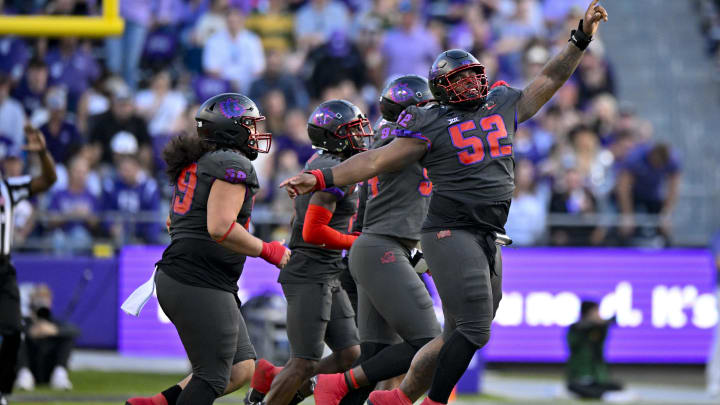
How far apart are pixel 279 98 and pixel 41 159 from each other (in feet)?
18.4

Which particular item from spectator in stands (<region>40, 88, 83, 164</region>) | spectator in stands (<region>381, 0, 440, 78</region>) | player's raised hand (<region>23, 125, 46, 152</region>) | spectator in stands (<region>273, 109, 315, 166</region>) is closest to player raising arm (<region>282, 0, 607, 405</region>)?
player's raised hand (<region>23, 125, 46, 152</region>)

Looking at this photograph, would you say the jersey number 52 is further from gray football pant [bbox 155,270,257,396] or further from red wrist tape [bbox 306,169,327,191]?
gray football pant [bbox 155,270,257,396]

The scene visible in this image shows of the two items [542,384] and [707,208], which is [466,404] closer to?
[542,384]

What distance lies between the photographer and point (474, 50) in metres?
15.4

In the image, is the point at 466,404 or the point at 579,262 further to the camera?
the point at 579,262

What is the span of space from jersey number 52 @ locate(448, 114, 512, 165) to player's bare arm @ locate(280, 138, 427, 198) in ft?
0.64

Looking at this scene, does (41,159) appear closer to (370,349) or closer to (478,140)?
(370,349)

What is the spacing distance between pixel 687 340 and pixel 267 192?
475 cm

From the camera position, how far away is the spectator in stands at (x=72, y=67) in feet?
47.5

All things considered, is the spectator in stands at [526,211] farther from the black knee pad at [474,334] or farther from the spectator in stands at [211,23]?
the black knee pad at [474,334]

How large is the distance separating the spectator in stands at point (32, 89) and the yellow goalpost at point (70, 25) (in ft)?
14.7

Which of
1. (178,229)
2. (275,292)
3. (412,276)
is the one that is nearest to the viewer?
(178,229)

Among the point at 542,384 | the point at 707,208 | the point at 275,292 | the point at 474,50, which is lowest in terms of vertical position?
the point at 542,384

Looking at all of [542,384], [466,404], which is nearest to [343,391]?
[466,404]
